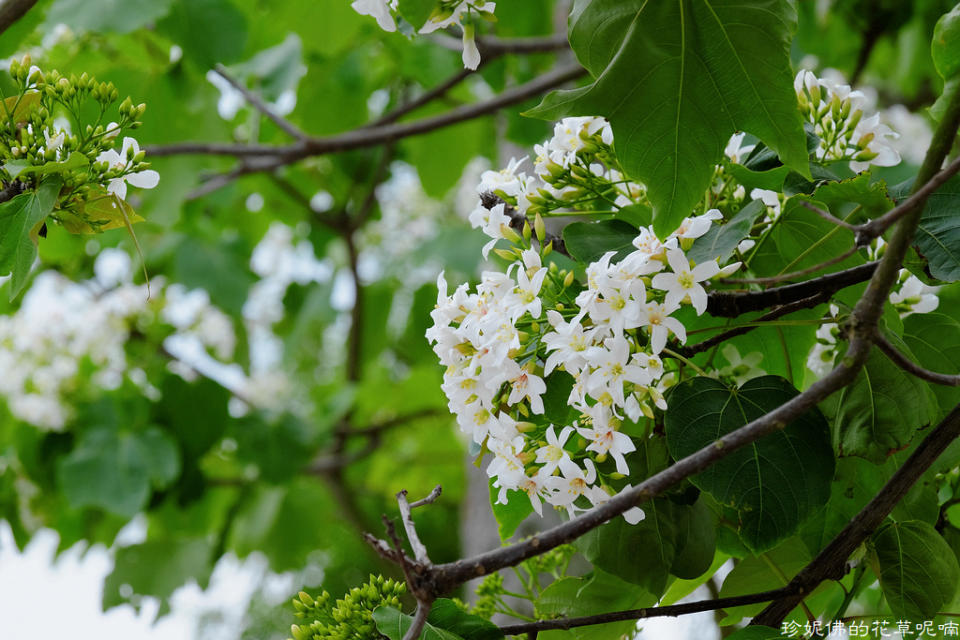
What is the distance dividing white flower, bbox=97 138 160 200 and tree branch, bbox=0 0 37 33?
0.63 feet

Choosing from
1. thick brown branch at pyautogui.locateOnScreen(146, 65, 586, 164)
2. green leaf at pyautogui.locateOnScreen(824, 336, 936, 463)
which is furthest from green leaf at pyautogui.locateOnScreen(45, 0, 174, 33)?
green leaf at pyautogui.locateOnScreen(824, 336, 936, 463)

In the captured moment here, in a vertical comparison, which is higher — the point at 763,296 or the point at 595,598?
the point at 763,296

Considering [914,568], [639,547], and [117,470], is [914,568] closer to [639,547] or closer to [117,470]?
[639,547]

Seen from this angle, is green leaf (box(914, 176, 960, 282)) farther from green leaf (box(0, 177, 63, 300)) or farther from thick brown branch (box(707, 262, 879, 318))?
green leaf (box(0, 177, 63, 300))

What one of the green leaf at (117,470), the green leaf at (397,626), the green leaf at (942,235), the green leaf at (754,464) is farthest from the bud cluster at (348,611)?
the green leaf at (117,470)

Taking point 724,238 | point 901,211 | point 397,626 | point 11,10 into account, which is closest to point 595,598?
point 397,626

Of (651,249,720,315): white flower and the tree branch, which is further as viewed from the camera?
the tree branch

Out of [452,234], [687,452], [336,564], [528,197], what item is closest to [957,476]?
[687,452]

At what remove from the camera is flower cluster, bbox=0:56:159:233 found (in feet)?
2.18

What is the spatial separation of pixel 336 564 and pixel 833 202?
9.39ft

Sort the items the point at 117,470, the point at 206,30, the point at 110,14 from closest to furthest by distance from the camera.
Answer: the point at 110,14, the point at 206,30, the point at 117,470

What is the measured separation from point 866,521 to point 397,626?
358 millimetres

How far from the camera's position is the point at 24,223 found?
638 millimetres

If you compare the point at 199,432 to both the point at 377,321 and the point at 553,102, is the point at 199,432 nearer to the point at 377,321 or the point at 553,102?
the point at 377,321
